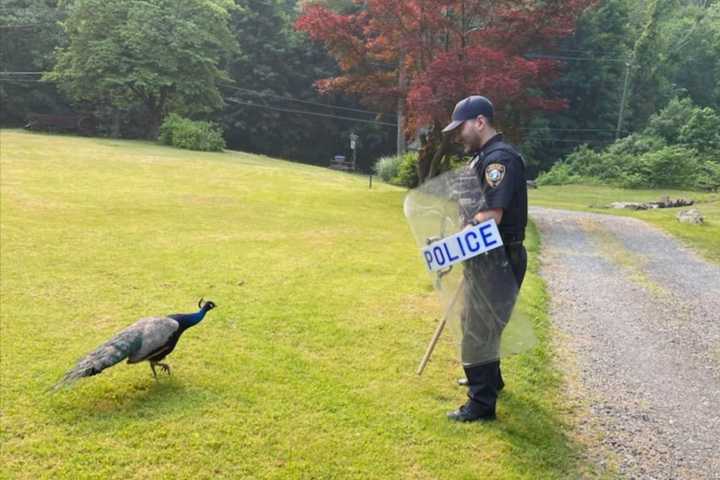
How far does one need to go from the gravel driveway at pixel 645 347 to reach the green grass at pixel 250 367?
29 cm

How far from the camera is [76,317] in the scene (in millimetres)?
4746

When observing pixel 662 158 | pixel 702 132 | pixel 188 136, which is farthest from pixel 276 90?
pixel 702 132

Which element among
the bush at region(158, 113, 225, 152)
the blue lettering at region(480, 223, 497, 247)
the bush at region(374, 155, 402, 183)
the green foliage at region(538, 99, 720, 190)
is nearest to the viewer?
the blue lettering at region(480, 223, 497, 247)

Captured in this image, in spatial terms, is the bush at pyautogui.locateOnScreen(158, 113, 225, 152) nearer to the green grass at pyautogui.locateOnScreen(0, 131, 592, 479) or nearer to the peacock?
the green grass at pyautogui.locateOnScreen(0, 131, 592, 479)

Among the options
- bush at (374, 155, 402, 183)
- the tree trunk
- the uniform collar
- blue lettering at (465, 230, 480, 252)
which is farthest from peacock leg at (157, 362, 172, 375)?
bush at (374, 155, 402, 183)

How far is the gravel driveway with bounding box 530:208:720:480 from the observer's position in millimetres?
3285

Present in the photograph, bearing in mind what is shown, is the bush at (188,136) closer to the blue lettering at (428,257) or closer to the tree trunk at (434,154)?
the tree trunk at (434,154)

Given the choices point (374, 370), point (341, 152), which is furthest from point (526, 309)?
point (341, 152)

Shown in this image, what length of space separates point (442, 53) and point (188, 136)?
51.1ft

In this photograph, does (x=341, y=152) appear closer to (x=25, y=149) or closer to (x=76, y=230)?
(x=25, y=149)

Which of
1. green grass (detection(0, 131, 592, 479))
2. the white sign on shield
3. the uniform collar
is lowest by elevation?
green grass (detection(0, 131, 592, 479))

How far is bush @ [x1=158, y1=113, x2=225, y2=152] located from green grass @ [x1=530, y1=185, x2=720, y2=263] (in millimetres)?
13680

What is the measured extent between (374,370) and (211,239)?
4.57 metres

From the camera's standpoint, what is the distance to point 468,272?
3.18 metres
